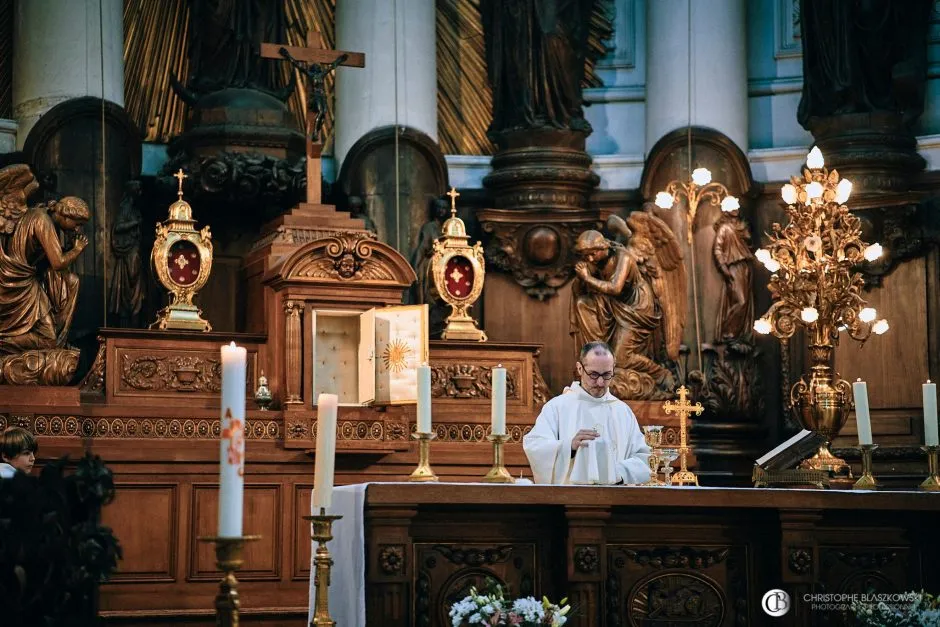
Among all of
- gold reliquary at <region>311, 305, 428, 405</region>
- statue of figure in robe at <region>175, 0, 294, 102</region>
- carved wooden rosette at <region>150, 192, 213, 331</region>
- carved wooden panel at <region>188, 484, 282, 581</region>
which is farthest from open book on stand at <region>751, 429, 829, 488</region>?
statue of figure in robe at <region>175, 0, 294, 102</region>

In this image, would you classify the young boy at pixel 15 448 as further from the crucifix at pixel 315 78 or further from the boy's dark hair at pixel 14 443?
the crucifix at pixel 315 78

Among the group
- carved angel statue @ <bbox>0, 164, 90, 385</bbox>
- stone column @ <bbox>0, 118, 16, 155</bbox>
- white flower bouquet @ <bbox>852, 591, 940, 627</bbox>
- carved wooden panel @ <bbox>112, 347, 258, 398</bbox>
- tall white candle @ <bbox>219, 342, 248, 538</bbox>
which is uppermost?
stone column @ <bbox>0, 118, 16, 155</bbox>

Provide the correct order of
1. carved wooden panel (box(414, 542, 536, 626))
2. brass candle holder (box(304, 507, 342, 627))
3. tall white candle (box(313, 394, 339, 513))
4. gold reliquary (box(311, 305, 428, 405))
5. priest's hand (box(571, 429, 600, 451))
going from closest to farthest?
brass candle holder (box(304, 507, 342, 627)) < tall white candle (box(313, 394, 339, 513)) < carved wooden panel (box(414, 542, 536, 626)) < priest's hand (box(571, 429, 600, 451)) < gold reliquary (box(311, 305, 428, 405))

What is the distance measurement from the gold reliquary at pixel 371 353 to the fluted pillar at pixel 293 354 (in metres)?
0.12

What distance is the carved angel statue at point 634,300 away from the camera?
13625 mm

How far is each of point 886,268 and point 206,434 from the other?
5937 millimetres

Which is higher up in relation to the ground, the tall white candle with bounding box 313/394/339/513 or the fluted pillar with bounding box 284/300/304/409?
the fluted pillar with bounding box 284/300/304/409

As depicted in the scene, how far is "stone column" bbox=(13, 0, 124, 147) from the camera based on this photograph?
13.4m

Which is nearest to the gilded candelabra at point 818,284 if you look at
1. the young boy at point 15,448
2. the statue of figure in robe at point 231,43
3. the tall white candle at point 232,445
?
the young boy at point 15,448

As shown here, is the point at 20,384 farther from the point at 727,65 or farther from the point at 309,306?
the point at 727,65

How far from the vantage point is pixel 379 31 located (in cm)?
1434

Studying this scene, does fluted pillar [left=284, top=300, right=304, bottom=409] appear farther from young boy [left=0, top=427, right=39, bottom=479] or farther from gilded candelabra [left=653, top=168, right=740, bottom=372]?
young boy [left=0, top=427, right=39, bottom=479]

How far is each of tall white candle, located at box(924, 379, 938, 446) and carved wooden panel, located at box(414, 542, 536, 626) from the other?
7.73 ft
